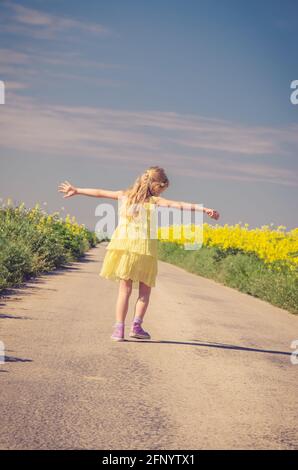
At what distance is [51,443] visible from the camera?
400 cm

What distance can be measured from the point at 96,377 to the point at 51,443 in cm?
178

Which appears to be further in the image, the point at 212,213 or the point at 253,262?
the point at 253,262

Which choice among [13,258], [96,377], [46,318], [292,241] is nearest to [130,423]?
[96,377]

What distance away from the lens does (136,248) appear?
8.00 m

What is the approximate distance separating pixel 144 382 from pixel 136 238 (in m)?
2.50

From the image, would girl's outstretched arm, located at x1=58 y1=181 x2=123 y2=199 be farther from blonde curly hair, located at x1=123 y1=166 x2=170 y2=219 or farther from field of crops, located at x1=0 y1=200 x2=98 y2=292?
field of crops, located at x1=0 y1=200 x2=98 y2=292

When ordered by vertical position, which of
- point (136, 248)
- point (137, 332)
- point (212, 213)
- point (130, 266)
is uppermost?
point (212, 213)

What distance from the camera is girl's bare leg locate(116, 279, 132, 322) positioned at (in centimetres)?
784

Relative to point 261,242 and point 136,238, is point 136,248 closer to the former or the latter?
point 136,238

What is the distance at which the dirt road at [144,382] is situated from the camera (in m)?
4.32

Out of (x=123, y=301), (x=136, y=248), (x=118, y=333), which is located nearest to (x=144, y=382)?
(x=118, y=333)

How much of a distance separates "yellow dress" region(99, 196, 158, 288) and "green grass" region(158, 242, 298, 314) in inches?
244

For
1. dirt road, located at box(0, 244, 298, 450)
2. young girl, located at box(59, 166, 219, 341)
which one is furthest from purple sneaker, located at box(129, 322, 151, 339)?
dirt road, located at box(0, 244, 298, 450)

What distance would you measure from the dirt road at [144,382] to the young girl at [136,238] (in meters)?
0.50
